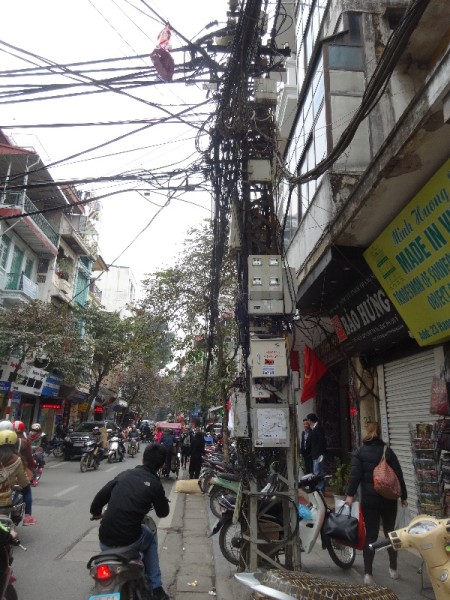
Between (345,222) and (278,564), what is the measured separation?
3.99 meters

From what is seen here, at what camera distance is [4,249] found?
2020 cm

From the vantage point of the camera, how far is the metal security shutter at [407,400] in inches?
258

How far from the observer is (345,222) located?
5973 millimetres

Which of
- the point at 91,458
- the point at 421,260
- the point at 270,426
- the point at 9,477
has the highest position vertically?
the point at 421,260

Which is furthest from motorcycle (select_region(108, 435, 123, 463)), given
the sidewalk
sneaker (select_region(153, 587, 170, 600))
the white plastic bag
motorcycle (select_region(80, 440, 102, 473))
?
sneaker (select_region(153, 587, 170, 600))

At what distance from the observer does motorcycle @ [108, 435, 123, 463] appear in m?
17.4

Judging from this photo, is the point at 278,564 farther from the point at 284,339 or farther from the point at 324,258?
the point at 324,258

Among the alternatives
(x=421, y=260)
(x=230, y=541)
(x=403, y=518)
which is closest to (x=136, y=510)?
(x=230, y=541)

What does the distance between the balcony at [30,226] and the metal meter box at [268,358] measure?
598 inches

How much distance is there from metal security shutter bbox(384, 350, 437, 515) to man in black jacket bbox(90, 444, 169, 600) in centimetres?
418

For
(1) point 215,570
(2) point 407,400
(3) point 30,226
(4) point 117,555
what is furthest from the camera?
(3) point 30,226

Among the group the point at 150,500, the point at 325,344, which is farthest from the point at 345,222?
the point at 325,344

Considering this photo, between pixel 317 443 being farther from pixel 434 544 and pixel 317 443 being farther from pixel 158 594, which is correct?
pixel 434 544

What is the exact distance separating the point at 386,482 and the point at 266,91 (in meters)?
4.84
